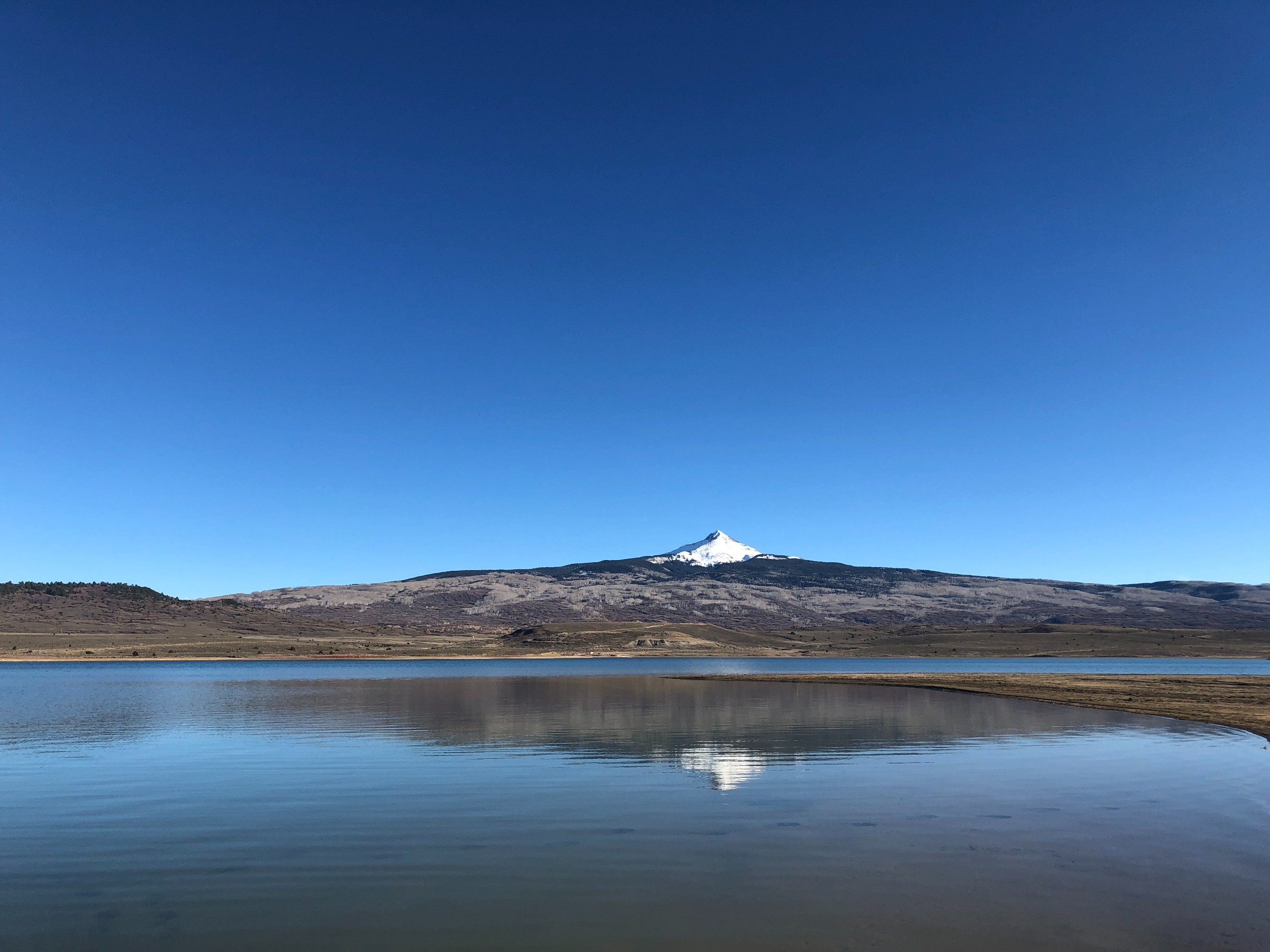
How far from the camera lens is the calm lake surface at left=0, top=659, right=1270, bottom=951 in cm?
1223

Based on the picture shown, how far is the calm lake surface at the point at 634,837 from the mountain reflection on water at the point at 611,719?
0.45 metres

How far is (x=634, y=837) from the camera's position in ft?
58.3

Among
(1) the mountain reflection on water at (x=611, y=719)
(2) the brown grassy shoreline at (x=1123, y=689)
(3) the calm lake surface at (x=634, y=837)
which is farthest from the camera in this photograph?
(2) the brown grassy shoreline at (x=1123, y=689)

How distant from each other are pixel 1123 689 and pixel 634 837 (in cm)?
6148

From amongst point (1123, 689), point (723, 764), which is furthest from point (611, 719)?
point (1123, 689)

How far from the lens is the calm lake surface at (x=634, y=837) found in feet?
40.1

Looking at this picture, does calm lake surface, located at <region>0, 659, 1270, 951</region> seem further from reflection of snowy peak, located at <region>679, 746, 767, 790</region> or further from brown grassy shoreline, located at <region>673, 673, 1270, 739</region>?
brown grassy shoreline, located at <region>673, 673, 1270, 739</region>

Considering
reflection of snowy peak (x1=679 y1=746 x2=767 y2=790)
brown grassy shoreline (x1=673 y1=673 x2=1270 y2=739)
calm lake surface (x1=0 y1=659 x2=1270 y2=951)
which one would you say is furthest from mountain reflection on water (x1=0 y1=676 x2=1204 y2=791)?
brown grassy shoreline (x1=673 y1=673 x2=1270 y2=739)

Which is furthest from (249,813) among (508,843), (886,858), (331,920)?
(886,858)

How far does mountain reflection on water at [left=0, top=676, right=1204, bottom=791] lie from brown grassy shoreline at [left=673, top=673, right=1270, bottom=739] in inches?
113

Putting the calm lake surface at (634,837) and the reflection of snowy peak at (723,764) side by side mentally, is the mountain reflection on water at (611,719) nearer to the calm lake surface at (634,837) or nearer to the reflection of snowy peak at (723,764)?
the reflection of snowy peak at (723,764)

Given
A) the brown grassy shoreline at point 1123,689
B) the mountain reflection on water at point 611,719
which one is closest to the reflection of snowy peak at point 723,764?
the mountain reflection on water at point 611,719

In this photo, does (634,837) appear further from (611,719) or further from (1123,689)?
(1123,689)

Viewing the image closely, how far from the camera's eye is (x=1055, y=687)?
65.9 meters
